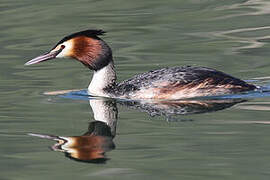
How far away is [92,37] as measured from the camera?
514 inches

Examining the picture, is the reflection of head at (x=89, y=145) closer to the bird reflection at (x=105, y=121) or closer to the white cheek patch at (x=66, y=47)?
the bird reflection at (x=105, y=121)

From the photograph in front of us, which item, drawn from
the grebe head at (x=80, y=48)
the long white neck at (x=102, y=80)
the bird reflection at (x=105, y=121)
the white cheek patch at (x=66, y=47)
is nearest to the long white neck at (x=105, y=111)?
the bird reflection at (x=105, y=121)

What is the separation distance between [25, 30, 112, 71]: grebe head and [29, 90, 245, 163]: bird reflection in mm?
598

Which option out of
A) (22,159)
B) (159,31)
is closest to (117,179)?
(22,159)

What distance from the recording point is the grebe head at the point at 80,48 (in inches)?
511

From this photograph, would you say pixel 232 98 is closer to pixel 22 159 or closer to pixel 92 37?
pixel 92 37

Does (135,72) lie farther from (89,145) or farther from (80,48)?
(89,145)

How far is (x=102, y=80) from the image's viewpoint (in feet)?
43.5

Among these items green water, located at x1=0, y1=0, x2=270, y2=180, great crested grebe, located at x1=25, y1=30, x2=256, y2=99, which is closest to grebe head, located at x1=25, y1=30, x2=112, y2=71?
great crested grebe, located at x1=25, y1=30, x2=256, y2=99

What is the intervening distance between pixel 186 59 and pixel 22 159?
6.87m

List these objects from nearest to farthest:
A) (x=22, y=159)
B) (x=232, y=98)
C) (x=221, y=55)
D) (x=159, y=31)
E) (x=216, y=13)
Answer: (x=22, y=159)
(x=232, y=98)
(x=221, y=55)
(x=159, y=31)
(x=216, y=13)

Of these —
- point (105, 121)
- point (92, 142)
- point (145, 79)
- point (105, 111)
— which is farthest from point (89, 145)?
point (145, 79)

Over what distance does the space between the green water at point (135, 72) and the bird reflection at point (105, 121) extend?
125 millimetres

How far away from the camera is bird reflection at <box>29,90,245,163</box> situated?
9.64m
